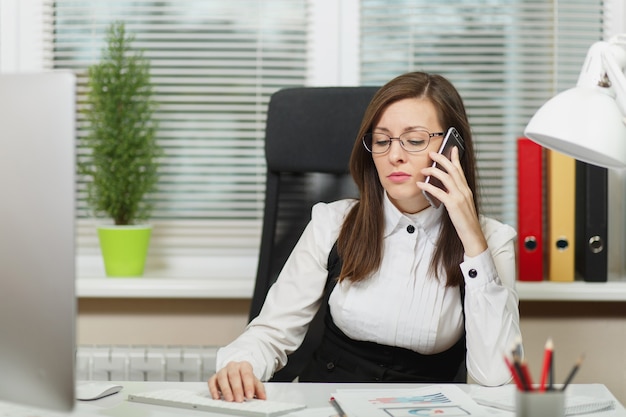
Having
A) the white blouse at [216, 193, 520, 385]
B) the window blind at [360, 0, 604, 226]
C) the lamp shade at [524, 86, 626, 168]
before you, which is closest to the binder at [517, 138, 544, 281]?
the window blind at [360, 0, 604, 226]

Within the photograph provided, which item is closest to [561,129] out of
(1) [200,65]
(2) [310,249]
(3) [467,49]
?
(2) [310,249]

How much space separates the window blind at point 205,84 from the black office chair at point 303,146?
0.50m

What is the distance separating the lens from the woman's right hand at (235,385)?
127cm

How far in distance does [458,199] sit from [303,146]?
1.47 feet

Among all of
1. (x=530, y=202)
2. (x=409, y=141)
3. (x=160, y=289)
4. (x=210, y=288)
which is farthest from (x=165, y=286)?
(x=530, y=202)

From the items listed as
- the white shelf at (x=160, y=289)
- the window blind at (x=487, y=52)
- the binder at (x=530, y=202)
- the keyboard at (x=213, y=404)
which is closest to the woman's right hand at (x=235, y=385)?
the keyboard at (x=213, y=404)

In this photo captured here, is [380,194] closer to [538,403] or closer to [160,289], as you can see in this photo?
[160,289]

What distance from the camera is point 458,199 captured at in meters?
1.60

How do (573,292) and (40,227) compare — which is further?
(573,292)

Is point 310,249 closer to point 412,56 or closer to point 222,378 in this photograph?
point 222,378

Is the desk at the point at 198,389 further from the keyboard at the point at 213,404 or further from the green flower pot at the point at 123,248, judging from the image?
the green flower pot at the point at 123,248

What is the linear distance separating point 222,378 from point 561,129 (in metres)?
0.65

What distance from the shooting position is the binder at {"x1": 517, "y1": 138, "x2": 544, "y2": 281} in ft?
7.07

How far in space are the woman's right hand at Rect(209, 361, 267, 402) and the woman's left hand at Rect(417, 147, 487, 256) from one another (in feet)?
1.66
